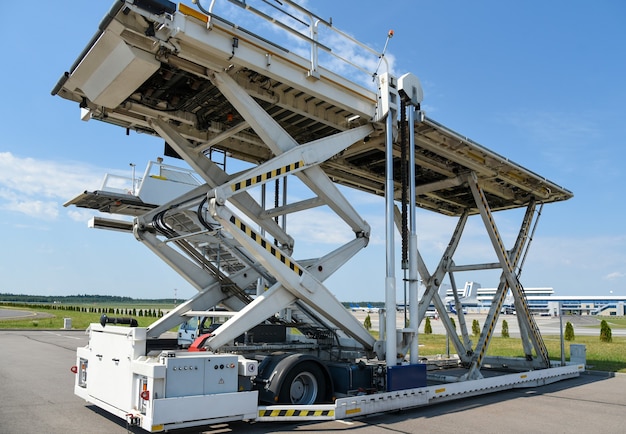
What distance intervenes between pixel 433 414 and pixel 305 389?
6.86 ft

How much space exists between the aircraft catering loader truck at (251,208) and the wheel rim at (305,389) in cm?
2

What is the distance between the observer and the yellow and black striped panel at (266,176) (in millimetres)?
7168

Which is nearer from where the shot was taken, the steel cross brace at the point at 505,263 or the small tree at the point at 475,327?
the steel cross brace at the point at 505,263

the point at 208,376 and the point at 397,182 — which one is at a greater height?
the point at 397,182

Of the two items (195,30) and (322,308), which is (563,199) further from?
(195,30)

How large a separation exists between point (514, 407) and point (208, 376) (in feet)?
18.3

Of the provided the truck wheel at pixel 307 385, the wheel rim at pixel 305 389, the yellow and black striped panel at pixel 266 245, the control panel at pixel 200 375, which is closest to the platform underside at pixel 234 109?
the yellow and black striped panel at pixel 266 245

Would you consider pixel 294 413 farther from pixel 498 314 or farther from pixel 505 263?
pixel 505 263

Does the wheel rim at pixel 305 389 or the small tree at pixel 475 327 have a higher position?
the wheel rim at pixel 305 389

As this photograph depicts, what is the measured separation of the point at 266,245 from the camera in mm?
7324

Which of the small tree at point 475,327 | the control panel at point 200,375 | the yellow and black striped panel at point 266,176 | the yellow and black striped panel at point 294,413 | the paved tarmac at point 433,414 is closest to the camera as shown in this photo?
the control panel at point 200,375

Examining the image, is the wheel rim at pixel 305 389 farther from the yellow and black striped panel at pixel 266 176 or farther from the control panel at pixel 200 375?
the yellow and black striped panel at pixel 266 176

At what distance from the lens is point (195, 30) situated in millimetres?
6656

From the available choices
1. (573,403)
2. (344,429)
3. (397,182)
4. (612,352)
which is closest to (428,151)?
(397,182)
